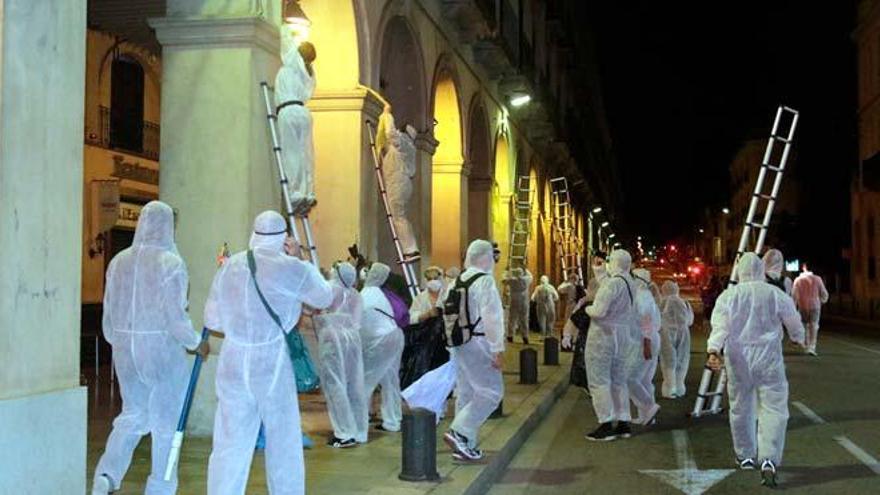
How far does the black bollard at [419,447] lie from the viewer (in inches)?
285

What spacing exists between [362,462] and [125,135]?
16222 millimetres

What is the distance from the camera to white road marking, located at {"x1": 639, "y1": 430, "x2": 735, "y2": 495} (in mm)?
8141

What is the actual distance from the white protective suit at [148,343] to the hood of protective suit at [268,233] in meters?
0.90

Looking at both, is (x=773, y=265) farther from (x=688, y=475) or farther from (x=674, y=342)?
(x=688, y=475)

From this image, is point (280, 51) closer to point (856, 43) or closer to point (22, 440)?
point (22, 440)

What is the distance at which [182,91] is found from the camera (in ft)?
31.7

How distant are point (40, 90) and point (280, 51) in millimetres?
4608

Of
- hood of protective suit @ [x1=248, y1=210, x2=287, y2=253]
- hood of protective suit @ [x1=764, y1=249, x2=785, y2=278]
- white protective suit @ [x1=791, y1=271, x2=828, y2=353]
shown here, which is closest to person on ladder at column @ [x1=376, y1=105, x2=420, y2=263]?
hood of protective suit @ [x1=764, y1=249, x2=785, y2=278]

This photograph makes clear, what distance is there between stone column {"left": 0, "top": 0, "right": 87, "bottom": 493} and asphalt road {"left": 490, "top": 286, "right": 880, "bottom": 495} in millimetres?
3781

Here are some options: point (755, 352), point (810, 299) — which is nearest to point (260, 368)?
point (755, 352)

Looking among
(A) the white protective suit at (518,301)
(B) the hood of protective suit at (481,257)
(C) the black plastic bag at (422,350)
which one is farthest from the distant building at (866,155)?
(B) the hood of protective suit at (481,257)

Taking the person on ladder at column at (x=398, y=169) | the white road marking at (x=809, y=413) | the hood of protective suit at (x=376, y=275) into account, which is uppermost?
the person on ladder at column at (x=398, y=169)

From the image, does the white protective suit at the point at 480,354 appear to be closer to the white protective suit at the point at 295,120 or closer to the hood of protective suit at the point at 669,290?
the white protective suit at the point at 295,120

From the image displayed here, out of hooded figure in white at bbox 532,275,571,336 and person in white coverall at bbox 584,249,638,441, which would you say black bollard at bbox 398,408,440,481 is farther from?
hooded figure in white at bbox 532,275,571,336
